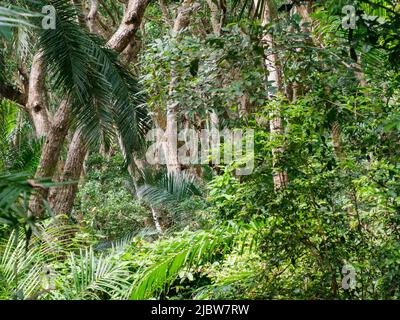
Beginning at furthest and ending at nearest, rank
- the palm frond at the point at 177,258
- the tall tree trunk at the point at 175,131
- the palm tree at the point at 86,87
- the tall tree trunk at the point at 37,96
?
the tall tree trunk at the point at 175,131 < the tall tree trunk at the point at 37,96 < the palm tree at the point at 86,87 < the palm frond at the point at 177,258

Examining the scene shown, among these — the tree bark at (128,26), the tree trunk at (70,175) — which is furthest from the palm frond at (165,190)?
the tree bark at (128,26)

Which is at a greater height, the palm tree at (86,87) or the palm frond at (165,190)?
the palm tree at (86,87)

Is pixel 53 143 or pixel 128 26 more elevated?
pixel 128 26

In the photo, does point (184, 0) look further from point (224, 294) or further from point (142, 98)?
point (224, 294)

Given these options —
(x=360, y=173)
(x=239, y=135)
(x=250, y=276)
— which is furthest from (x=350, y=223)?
(x=239, y=135)

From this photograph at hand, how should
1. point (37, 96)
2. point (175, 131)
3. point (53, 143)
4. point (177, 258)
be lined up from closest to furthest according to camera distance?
point (177, 258) < point (53, 143) < point (37, 96) < point (175, 131)

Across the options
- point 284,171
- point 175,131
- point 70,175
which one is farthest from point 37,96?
point 284,171

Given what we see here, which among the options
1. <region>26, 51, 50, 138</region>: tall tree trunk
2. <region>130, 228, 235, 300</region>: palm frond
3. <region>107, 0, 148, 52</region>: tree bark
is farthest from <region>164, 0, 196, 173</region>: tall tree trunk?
<region>130, 228, 235, 300</region>: palm frond

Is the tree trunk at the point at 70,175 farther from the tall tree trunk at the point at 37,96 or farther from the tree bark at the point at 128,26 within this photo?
the tree bark at the point at 128,26

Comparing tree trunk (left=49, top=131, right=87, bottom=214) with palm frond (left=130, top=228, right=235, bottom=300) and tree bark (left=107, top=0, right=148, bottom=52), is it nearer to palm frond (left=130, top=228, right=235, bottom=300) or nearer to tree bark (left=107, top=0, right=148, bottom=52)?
tree bark (left=107, top=0, right=148, bottom=52)

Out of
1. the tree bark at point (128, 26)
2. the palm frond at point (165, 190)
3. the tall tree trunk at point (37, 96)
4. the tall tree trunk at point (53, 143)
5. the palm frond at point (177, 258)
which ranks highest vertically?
the tree bark at point (128, 26)

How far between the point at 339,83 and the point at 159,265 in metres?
2.44

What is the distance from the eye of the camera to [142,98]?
28.4 ft

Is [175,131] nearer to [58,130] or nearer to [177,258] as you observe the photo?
[58,130]
